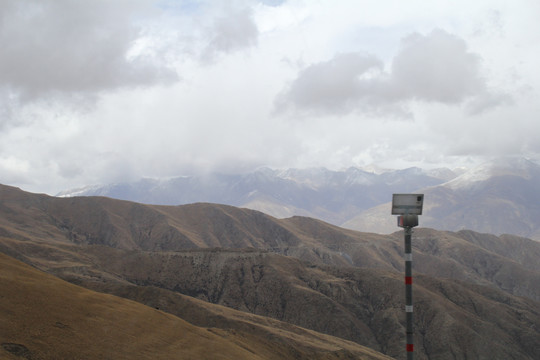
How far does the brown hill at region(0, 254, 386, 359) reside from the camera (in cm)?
3031

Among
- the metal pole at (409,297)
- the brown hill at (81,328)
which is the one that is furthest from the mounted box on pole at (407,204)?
the brown hill at (81,328)

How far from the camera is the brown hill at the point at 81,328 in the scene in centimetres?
3031

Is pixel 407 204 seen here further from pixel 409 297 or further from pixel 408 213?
pixel 409 297

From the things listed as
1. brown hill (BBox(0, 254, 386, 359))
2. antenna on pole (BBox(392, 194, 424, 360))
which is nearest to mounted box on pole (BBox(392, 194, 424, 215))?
antenna on pole (BBox(392, 194, 424, 360))

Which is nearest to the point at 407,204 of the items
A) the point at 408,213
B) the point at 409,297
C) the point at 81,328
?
the point at 408,213

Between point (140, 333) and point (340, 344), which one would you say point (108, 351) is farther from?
point (340, 344)

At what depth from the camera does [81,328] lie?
112ft

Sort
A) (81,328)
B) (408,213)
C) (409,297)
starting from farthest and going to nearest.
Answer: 1. (81,328)
2. (408,213)
3. (409,297)

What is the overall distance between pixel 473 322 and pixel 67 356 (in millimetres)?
117954

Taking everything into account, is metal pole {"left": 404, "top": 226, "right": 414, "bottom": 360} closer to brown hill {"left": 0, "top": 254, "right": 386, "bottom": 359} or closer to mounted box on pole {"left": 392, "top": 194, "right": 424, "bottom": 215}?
mounted box on pole {"left": 392, "top": 194, "right": 424, "bottom": 215}

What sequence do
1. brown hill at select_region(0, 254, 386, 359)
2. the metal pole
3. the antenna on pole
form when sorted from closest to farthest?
1. the metal pole
2. the antenna on pole
3. brown hill at select_region(0, 254, 386, 359)

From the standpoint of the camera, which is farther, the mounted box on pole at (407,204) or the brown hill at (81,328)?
the brown hill at (81,328)

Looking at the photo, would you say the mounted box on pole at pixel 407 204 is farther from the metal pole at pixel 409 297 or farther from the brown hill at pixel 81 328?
the brown hill at pixel 81 328

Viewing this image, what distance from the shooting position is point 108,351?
33.0m
